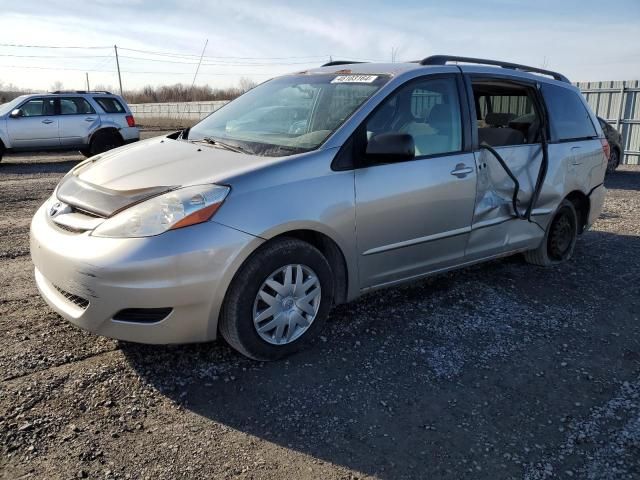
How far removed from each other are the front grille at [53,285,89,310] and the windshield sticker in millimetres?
2334

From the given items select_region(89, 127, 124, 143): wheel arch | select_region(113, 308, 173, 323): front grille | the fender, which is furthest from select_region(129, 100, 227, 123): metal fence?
select_region(113, 308, 173, 323): front grille

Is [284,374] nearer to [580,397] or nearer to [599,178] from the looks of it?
[580,397]

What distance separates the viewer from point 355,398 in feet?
9.34

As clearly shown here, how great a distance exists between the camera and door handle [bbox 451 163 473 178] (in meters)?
3.86

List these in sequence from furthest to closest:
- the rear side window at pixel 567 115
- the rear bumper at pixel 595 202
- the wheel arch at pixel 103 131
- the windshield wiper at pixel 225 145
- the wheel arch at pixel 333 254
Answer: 1. the wheel arch at pixel 103 131
2. the rear bumper at pixel 595 202
3. the rear side window at pixel 567 115
4. the windshield wiper at pixel 225 145
5. the wheel arch at pixel 333 254

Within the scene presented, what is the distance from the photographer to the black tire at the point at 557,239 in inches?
199

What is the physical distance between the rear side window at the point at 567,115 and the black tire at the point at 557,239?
0.66 m

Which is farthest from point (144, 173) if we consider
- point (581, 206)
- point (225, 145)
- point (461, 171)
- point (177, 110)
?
point (177, 110)

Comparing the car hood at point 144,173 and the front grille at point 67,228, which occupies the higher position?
the car hood at point 144,173

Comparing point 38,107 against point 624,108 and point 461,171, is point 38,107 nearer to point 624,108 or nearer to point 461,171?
point 461,171

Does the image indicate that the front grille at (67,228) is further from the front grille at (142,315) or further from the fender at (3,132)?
the fender at (3,132)

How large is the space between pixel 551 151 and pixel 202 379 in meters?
3.63

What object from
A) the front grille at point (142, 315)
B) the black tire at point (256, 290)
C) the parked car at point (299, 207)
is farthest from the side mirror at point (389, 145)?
the front grille at point (142, 315)

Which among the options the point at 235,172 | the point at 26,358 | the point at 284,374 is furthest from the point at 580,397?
the point at 26,358
